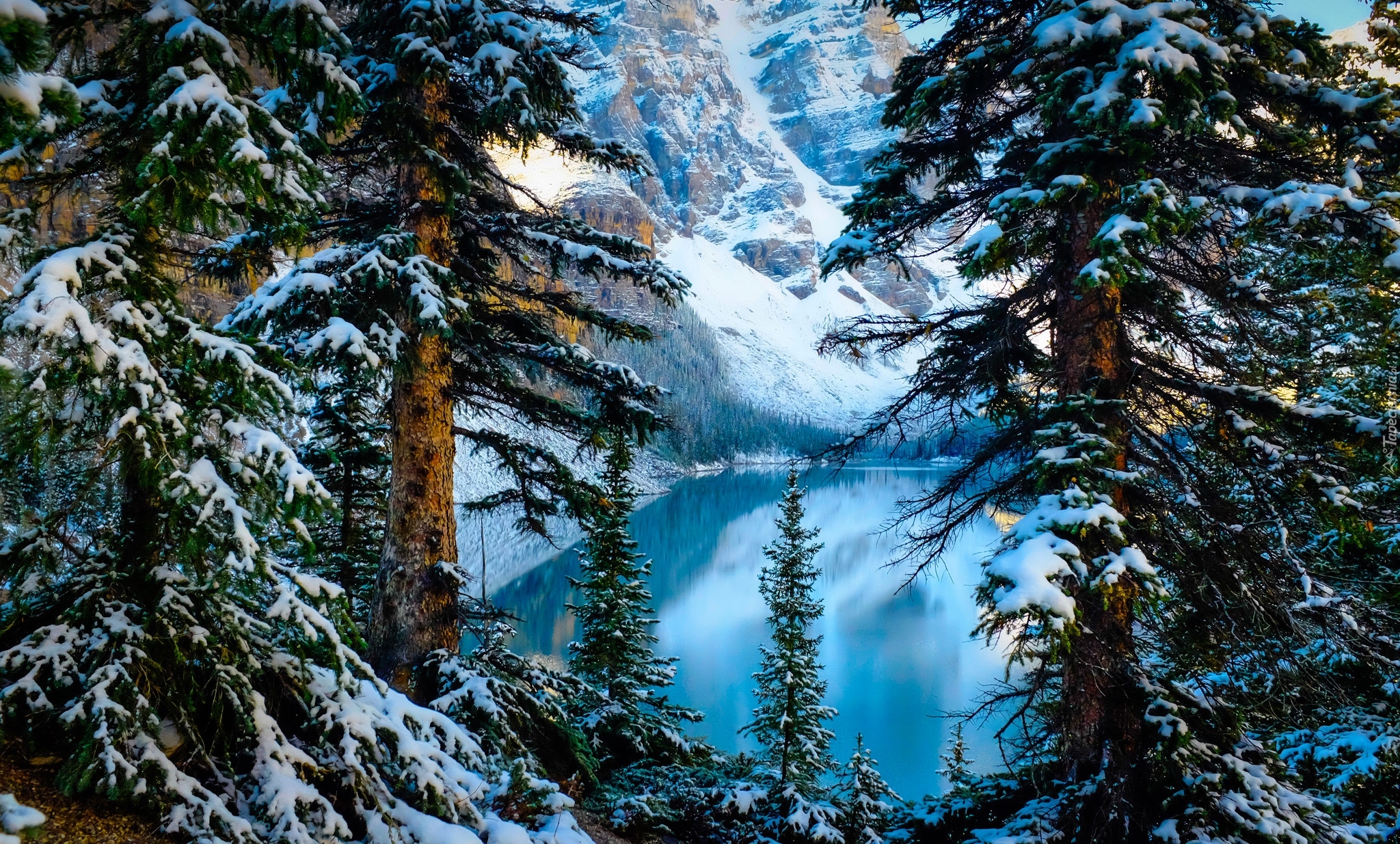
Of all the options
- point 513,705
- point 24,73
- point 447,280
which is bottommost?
point 513,705

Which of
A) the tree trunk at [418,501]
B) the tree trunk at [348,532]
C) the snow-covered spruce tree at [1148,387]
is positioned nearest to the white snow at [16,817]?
the tree trunk at [418,501]

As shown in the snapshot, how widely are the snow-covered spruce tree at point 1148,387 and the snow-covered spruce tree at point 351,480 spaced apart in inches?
321

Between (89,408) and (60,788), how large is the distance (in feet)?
5.69

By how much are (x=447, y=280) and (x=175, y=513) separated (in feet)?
10.6

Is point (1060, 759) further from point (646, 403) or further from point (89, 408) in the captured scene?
point (89, 408)

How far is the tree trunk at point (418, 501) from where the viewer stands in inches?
239

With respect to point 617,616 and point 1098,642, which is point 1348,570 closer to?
point 1098,642

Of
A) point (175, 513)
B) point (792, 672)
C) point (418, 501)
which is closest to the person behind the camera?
point (175, 513)

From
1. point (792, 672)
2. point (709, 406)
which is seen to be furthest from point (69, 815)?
point (709, 406)

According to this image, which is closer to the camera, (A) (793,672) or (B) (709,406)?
(A) (793,672)

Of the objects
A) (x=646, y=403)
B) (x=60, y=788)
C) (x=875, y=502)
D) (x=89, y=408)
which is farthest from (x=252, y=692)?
(x=875, y=502)

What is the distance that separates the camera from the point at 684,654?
117 ft

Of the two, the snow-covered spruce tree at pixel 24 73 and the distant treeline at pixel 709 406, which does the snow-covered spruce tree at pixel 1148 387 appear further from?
the distant treeline at pixel 709 406

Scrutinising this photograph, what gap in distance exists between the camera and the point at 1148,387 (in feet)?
17.5
